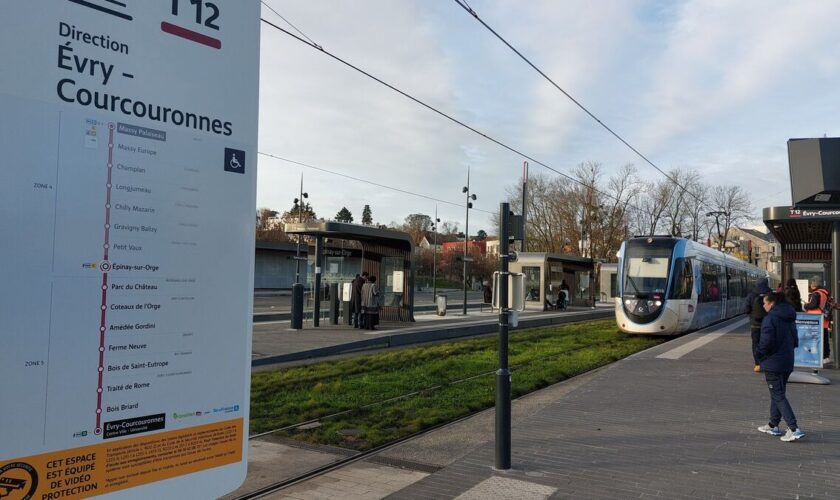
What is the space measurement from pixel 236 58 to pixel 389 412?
6.55 metres

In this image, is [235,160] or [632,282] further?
[632,282]

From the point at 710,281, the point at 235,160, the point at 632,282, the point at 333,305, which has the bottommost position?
the point at 333,305

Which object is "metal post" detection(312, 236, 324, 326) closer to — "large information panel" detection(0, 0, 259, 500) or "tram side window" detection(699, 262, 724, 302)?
"tram side window" detection(699, 262, 724, 302)

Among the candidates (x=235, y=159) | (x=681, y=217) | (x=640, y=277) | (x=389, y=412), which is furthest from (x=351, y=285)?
(x=681, y=217)

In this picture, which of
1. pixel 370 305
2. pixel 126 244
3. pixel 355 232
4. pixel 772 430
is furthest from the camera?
pixel 355 232

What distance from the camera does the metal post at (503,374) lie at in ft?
18.6

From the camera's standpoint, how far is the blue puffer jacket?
6.98 meters

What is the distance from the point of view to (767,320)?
707cm

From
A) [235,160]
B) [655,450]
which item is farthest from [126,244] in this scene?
[655,450]

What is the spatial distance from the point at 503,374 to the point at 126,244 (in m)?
4.47

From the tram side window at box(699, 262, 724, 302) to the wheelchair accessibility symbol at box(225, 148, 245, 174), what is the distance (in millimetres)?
21961

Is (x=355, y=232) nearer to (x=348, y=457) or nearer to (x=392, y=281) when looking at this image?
(x=392, y=281)

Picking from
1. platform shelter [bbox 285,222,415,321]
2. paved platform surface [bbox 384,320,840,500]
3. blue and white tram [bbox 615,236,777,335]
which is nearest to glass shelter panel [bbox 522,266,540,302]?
platform shelter [bbox 285,222,415,321]

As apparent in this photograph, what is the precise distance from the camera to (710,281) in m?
23.2
